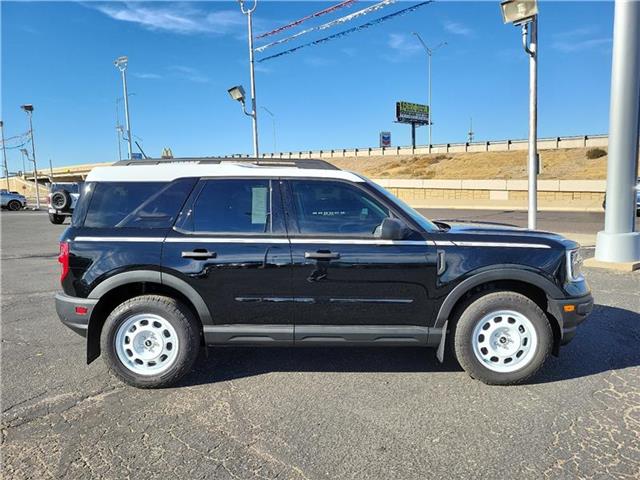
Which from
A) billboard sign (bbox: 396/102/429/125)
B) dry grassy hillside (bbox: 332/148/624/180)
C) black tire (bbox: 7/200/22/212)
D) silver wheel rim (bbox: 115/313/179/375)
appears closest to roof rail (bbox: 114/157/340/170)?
silver wheel rim (bbox: 115/313/179/375)

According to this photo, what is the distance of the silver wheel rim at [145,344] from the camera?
148 inches

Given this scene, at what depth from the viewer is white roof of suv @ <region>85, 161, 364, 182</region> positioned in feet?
12.8

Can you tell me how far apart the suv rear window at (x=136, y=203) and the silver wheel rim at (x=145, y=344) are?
78cm

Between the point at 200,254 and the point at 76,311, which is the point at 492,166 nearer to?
the point at 200,254

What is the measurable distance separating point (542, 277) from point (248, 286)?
2284mm

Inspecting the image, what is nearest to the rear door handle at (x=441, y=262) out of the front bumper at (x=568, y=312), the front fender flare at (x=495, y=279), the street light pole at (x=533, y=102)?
the front fender flare at (x=495, y=279)

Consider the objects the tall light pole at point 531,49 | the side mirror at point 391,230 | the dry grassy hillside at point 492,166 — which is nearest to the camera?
the side mirror at point 391,230

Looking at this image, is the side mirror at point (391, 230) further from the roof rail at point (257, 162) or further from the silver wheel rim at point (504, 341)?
the silver wheel rim at point (504, 341)

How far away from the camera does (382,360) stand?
14.1 feet

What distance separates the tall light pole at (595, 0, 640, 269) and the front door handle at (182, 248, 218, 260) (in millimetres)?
7322

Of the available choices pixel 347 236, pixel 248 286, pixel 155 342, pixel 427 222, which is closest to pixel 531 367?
pixel 427 222

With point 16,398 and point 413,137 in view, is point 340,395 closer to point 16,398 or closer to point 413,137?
point 16,398

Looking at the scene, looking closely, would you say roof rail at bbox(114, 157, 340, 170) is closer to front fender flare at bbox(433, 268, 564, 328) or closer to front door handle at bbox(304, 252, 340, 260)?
front door handle at bbox(304, 252, 340, 260)

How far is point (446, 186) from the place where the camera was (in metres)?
34.8
